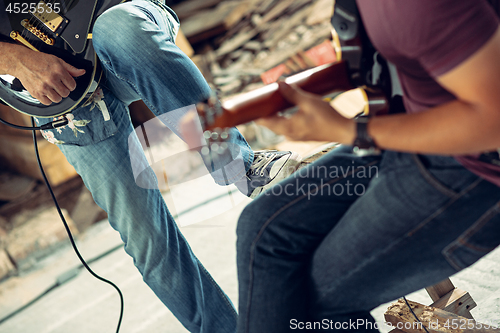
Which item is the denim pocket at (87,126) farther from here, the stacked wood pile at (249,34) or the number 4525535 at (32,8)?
the stacked wood pile at (249,34)

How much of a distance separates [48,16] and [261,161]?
2.62ft

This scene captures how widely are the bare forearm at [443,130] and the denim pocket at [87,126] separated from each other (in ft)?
2.91

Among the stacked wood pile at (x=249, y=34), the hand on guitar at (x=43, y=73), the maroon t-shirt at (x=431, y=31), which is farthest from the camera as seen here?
the stacked wood pile at (x=249, y=34)

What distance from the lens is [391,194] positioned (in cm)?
72

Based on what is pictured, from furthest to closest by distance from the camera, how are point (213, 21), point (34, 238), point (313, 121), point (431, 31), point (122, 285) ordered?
1. point (213, 21)
2. point (34, 238)
3. point (122, 285)
4. point (313, 121)
5. point (431, 31)

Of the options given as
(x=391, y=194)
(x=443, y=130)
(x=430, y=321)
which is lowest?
(x=430, y=321)

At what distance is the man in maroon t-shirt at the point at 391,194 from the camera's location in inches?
22.2

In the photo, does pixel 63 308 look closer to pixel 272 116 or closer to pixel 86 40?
pixel 86 40

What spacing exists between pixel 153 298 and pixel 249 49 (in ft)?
9.11

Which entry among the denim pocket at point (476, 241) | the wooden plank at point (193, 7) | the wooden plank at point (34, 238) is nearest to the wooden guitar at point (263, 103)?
the denim pocket at point (476, 241)

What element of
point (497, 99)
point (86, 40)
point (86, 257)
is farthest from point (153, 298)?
point (497, 99)

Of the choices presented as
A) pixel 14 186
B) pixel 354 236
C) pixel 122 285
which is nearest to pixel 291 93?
pixel 354 236

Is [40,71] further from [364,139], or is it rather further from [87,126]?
[364,139]

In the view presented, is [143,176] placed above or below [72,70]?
below
